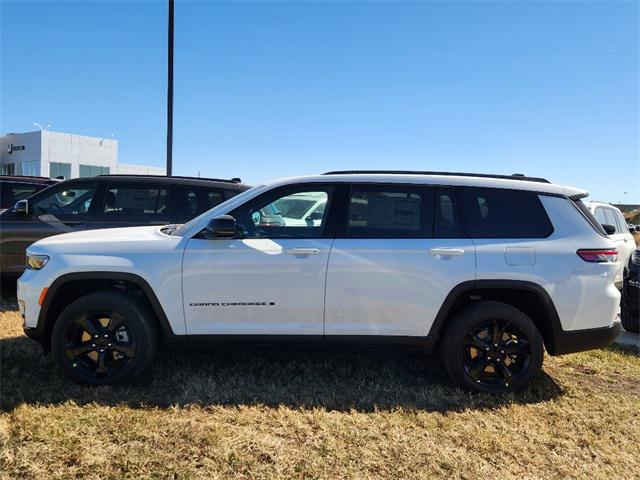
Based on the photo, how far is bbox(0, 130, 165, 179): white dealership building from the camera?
4728cm

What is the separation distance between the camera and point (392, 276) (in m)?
3.80

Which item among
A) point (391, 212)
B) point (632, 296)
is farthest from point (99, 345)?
point (632, 296)

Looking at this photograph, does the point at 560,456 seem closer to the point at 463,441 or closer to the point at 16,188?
the point at 463,441

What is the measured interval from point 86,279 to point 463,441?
3093mm

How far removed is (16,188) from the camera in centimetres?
917

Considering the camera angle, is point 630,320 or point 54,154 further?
point 54,154

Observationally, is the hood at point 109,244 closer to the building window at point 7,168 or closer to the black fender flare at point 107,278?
the black fender flare at point 107,278

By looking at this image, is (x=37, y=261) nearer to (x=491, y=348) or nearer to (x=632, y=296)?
(x=491, y=348)

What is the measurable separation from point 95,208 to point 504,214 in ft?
17.3

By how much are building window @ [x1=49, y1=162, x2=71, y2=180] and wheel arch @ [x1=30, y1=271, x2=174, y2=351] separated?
4899cm

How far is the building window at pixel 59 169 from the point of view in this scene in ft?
156

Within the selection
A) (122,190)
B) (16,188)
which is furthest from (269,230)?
(16,188)

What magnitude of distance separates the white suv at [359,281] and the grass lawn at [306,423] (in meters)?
0.36

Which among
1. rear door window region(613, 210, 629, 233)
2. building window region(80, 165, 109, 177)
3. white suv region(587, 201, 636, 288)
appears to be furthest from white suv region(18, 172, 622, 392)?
building window region(80, 165, 109, 177)
